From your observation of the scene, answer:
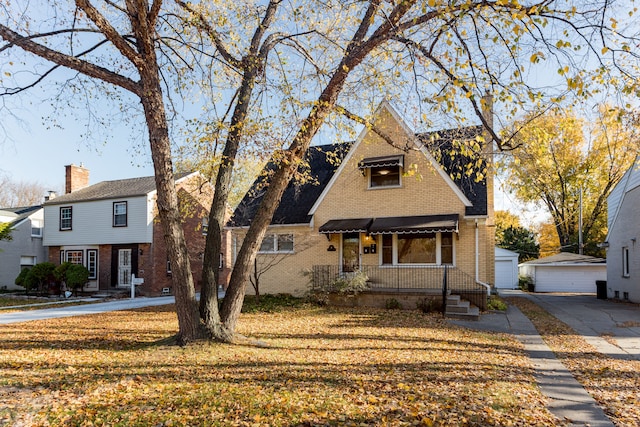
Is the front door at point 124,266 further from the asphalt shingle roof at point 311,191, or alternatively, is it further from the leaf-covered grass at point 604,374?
the leaf-covered grass at point 604,374

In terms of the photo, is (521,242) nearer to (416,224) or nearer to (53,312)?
(416,224)

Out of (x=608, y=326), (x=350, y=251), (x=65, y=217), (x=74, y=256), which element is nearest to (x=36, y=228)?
(x=65, y=217)

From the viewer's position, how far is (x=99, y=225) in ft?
81.9

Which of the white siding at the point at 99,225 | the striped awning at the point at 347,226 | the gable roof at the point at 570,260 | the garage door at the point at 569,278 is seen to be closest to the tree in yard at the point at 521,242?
the garage door at the point at 569,278

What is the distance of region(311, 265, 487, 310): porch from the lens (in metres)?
14.5

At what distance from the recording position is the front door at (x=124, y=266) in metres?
24.3

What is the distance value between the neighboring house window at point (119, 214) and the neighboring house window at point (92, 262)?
269 centimetres

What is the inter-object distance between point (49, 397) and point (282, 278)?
42.9 ft

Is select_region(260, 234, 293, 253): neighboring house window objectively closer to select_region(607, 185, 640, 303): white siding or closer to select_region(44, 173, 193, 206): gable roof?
select_region(44, 173, 193, 206): gable roof

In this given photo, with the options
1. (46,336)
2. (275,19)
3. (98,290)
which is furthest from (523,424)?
(98,290)

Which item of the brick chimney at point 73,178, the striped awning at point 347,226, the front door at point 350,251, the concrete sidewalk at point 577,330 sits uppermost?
the brick chimney at point 73,178

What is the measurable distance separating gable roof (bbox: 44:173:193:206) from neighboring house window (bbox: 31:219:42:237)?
254 centimetres

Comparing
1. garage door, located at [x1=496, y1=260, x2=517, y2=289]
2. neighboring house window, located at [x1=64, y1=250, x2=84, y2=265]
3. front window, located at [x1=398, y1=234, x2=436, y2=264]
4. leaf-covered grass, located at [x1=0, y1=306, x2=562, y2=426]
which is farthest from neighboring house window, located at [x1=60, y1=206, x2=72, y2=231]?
garage door, located at [x1=496, y1=260, x2=517, y2=289]

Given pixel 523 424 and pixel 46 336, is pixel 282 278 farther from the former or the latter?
pixel 523 424
